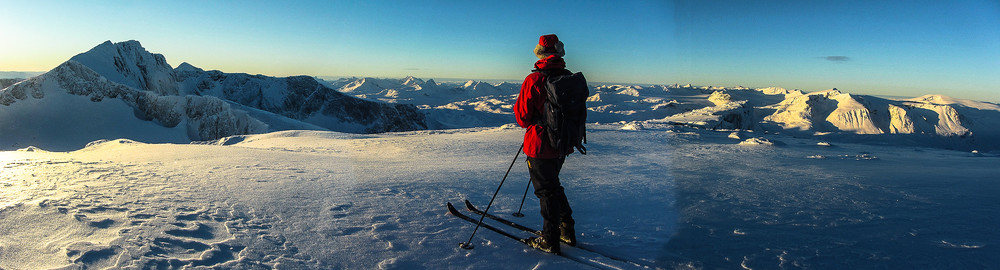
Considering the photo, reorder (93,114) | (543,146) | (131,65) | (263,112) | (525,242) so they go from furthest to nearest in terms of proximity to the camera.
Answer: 1. (131,65)
2. (263,112)
3. (93,114)
4. (525,242)
5. (543,146)

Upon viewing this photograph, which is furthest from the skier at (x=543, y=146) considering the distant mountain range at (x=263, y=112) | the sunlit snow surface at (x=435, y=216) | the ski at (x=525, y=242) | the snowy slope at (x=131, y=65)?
the snowy slope at (x=131, y=65)

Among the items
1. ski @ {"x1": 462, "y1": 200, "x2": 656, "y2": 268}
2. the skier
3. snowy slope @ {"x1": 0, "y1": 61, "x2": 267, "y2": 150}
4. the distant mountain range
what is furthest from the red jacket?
snowy slope @ {"x1": 0, "y1": 61, "x2": 267, "y2": 150}

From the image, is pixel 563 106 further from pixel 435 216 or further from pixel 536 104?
pixel 435 216

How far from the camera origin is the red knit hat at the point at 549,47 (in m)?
3.51

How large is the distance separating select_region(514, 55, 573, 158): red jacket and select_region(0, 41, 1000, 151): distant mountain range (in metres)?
16.0

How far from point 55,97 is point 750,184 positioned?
39702mm

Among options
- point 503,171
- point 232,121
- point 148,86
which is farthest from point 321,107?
point 503,171

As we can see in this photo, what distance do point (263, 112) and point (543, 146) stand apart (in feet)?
177

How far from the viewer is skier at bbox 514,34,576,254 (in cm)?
349

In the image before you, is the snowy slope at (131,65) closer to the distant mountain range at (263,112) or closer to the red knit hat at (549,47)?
the distant mountain range at (263,112)

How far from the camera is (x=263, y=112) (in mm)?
50188

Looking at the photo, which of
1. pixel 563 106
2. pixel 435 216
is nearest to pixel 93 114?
pixel 435 216

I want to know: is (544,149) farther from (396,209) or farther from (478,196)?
(478,196)

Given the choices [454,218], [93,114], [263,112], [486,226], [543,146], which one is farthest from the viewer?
[263,112]
